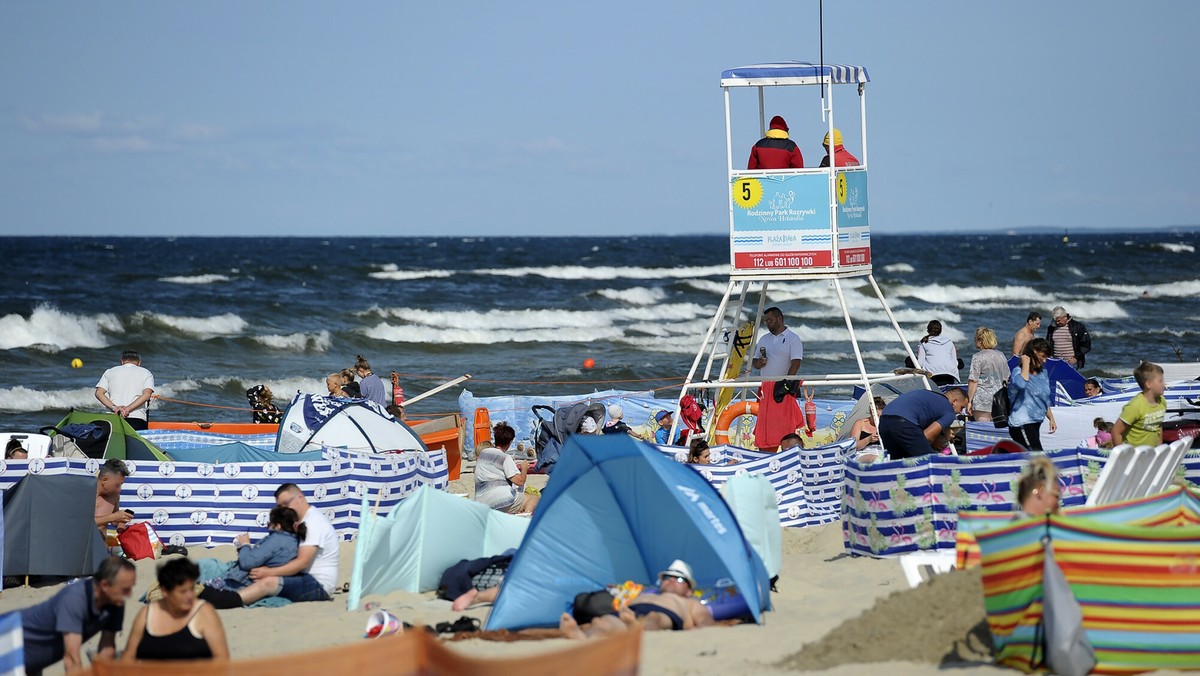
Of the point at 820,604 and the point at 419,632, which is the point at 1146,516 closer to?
the point at 820,604

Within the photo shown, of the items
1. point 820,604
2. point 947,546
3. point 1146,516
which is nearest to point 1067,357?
point 947,546

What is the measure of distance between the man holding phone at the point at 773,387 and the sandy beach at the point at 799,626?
267 cm

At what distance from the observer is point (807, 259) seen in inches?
453

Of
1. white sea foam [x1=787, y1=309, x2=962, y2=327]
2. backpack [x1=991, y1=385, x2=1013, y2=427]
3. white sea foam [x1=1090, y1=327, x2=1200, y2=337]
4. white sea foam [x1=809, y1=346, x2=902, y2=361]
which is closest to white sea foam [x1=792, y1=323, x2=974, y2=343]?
white sea foam [x1=809, y1=346, x2=902, y2=361]

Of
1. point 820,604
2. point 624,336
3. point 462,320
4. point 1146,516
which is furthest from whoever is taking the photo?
point 462,320

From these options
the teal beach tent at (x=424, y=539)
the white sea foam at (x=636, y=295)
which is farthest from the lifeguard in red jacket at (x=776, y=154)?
the white sea foam at (x=636, y=295)

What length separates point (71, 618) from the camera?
236 inches

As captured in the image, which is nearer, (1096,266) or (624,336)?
(624,336)

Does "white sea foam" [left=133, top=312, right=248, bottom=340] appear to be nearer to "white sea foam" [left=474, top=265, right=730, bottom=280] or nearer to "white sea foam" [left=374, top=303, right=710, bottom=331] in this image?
"white sea foam" [left=374, top=303, right=710, bottom=331]

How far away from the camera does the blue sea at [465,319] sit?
85.9 ft

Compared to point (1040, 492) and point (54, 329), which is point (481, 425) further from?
point (54, 329)

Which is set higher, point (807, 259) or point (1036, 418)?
point (807, 259)

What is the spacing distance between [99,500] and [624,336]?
2779cm

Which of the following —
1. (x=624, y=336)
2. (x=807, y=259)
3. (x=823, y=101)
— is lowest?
(x=624, y=336)
